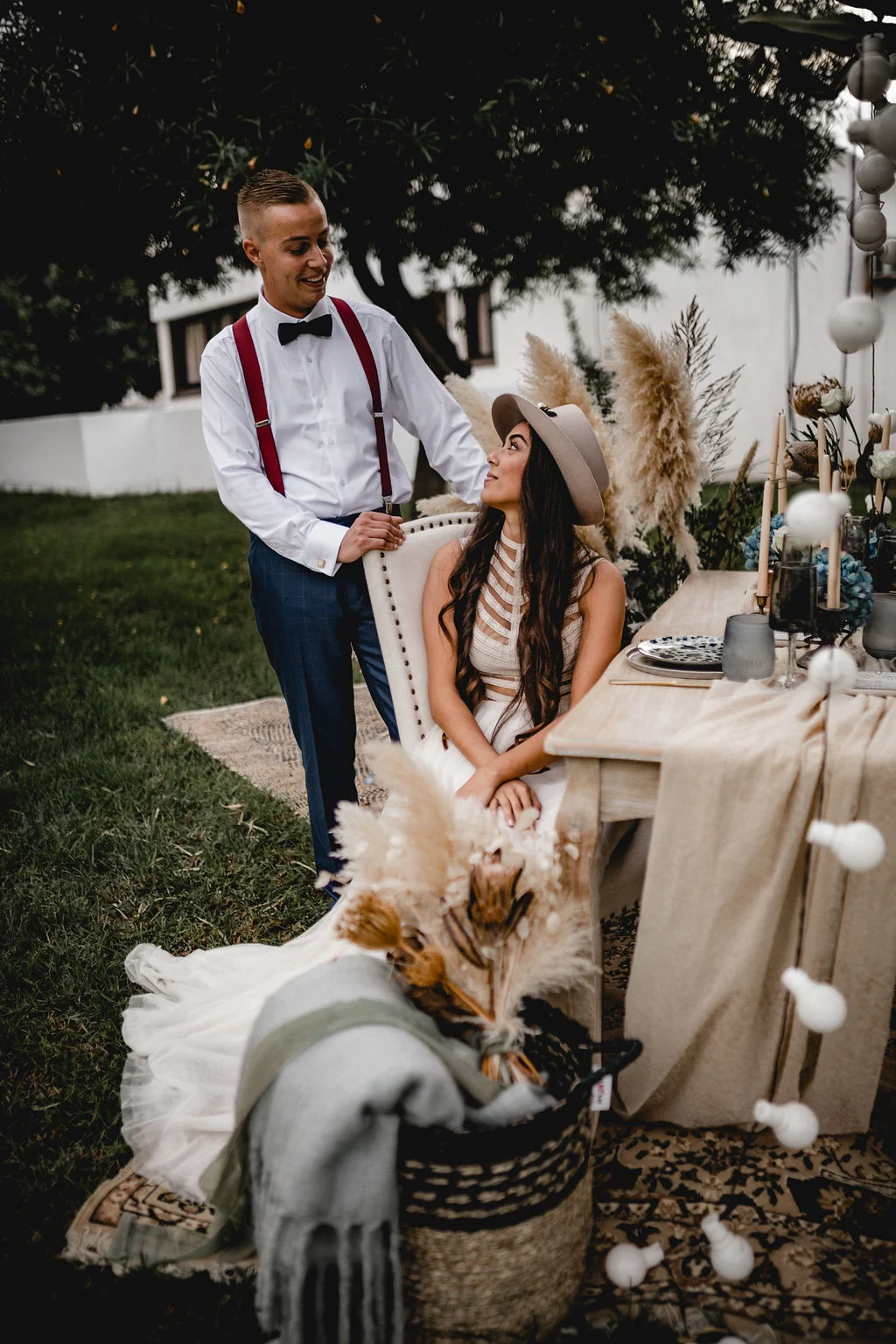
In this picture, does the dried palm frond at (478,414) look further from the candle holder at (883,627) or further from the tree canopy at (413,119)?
the candle holder at (883,627)

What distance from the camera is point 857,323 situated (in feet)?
6.64

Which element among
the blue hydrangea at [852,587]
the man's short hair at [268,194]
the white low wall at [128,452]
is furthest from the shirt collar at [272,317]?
the white low wall at [128,452]

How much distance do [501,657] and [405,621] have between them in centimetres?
28

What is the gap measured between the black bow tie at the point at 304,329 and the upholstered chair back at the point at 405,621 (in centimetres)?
66

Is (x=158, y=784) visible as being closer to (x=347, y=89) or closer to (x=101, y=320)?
(x=347, y=89)

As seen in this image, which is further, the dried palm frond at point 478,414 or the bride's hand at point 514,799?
the dried palm frond at point 478,414

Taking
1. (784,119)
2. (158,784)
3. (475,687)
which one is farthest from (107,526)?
(475,687)

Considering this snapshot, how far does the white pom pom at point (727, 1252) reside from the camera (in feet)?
5.31

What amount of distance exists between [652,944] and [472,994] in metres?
0.43

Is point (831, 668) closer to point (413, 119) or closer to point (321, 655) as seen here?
point (321, 655)

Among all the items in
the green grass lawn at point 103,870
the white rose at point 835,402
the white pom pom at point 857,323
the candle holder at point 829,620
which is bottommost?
the green grass lawn at point 103,870

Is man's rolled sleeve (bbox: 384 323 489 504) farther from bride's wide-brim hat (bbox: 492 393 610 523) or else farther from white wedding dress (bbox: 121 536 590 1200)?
white wedding dress (bbox: 121 536 590 1200)

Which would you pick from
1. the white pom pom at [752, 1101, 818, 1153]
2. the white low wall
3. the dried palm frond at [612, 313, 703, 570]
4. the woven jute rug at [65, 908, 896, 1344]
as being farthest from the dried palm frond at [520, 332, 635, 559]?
the white low wall

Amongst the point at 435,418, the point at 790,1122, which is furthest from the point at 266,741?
the point at 790,1122
